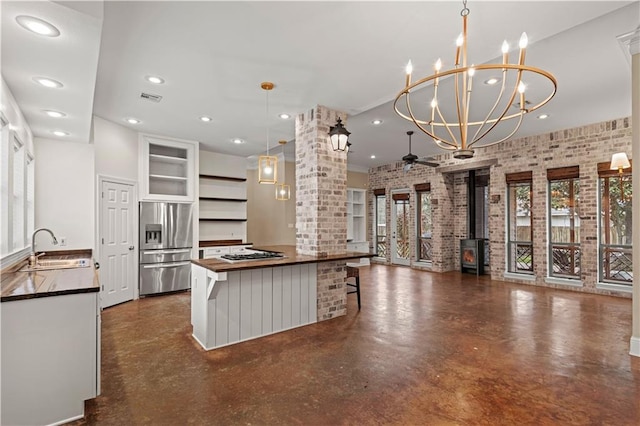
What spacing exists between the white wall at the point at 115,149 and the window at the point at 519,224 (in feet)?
24.5

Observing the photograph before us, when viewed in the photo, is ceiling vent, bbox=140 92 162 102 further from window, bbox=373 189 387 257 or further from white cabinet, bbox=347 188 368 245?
window, bbox=373 189 387 257

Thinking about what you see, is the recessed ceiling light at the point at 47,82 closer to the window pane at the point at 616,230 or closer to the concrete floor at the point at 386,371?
the concrete floor at the point at 386,371

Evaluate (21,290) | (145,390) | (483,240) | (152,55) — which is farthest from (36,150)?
(483,240)

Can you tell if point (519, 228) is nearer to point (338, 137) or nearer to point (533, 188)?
point (533, 188)

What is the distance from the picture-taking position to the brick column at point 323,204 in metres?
4.11

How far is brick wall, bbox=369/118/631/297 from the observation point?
568 cm

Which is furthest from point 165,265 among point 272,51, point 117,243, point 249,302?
point 272,51

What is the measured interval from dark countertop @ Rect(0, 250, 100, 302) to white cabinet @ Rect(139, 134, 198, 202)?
294 centimetres

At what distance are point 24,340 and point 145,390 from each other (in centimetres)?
93

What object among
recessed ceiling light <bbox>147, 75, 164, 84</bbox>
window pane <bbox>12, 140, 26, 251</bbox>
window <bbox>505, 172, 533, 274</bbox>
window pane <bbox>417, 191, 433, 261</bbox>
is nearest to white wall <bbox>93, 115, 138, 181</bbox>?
window pane <bbox>12, 140, 26, 251</bbox>

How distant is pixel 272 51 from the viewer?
291 cm

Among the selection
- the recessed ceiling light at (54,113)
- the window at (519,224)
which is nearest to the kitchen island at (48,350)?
the recessed ceiling light at (54,113)

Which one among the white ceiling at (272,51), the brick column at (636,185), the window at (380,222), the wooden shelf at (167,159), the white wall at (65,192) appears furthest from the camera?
the window at (380,222)

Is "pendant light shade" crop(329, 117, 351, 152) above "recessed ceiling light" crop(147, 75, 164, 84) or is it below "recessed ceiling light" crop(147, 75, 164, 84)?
below
